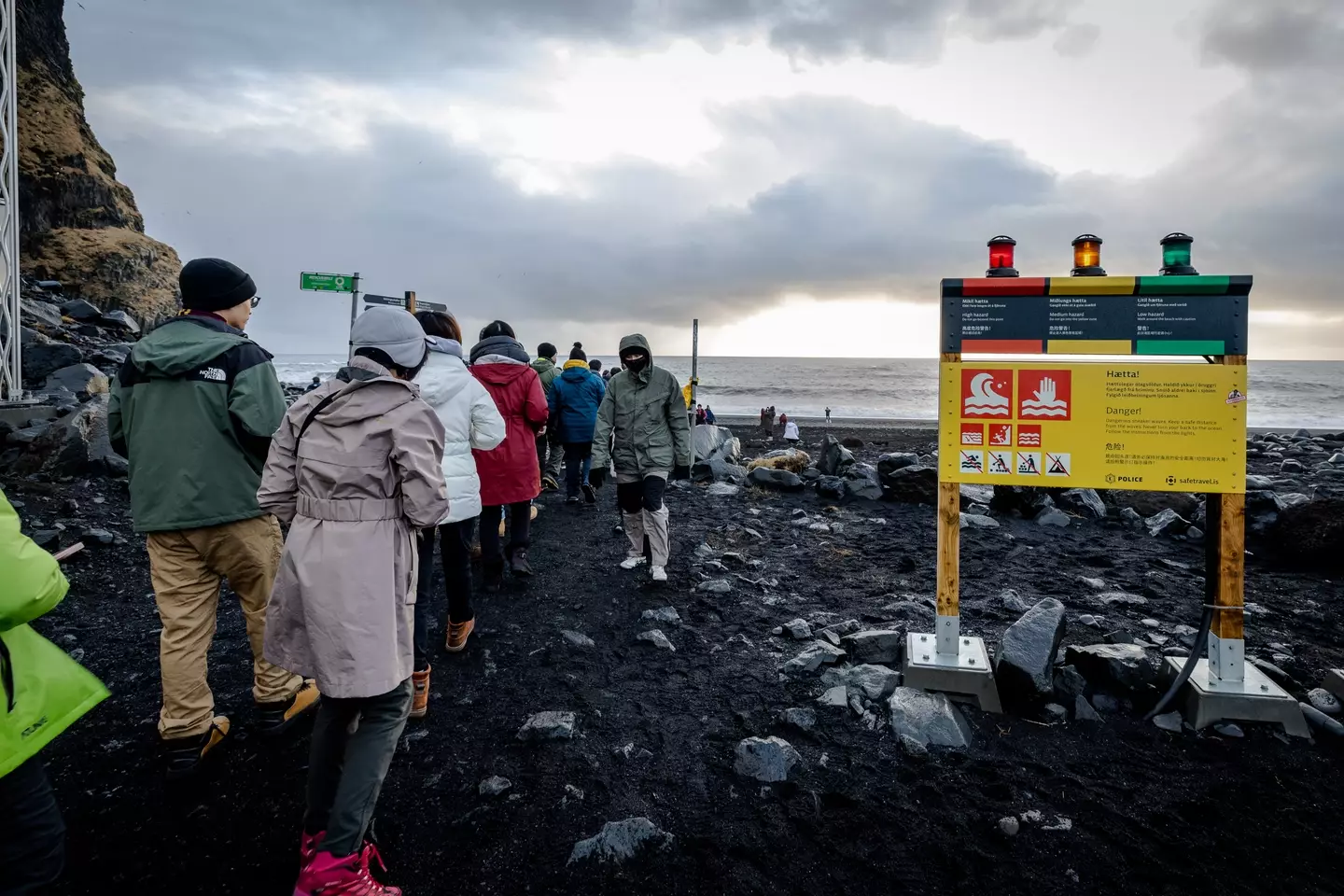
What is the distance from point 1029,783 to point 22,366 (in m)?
14.2

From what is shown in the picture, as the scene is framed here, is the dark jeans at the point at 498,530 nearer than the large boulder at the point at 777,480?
Yes

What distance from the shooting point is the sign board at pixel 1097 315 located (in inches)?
137

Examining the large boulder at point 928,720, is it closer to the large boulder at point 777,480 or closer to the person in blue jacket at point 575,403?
the person in blue jacket at point 575,403

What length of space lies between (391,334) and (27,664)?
1.44m

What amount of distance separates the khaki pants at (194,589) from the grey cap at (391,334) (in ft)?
3.97

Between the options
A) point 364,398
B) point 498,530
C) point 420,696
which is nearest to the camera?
point 364,398

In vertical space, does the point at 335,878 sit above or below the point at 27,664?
below

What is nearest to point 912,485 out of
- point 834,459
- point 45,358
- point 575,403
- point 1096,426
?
point 834,459

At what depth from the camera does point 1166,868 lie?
2449 millimetres

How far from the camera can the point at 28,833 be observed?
1.72 meters

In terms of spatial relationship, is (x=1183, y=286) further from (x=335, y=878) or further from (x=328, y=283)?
(x=328, y=283)

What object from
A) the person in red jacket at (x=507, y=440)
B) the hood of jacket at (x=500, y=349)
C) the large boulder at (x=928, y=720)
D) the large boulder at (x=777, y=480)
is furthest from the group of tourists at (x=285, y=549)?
the large boulder at (x=777, y=480)


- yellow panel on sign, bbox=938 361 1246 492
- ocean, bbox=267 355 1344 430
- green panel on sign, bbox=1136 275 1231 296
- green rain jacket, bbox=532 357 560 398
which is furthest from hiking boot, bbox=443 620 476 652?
ocean, bbox=267 355 1344 430

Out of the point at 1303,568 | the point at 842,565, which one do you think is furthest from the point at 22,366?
the point at 1303,568
